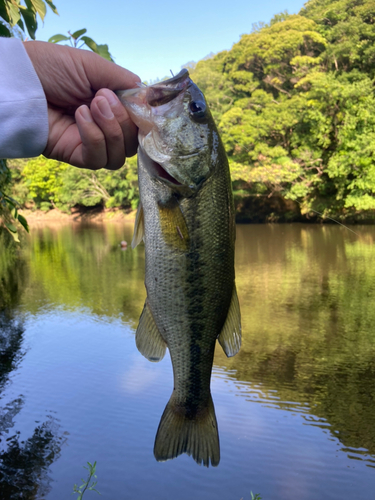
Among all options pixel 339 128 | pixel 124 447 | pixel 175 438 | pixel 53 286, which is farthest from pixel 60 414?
pixel 339 128

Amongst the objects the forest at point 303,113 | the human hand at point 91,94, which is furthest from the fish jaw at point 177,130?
the forest at point 303,113

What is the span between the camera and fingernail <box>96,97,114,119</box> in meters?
1.86

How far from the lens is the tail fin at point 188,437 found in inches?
79.7

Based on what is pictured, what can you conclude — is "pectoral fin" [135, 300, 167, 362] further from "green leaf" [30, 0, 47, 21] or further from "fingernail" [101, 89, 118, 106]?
"green leaf" [30, 0, 47, 21]

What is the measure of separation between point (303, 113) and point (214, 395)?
27476 millimetres

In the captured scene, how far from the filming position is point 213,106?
1603 inches

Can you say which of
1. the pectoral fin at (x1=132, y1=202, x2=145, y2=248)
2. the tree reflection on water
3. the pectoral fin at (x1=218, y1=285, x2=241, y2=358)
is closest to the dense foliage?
the tree reflection on water

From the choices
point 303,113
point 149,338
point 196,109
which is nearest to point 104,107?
point 196,109

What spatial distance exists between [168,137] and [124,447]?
694cm

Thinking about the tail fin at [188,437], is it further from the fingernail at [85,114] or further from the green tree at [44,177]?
the green tree at [44,177]

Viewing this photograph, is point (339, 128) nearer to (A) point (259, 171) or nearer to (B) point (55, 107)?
(A) point (259, 171)

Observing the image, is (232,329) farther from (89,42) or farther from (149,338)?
(89,42)

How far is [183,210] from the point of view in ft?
6.07

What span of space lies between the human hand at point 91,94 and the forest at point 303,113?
28860 millimetres
